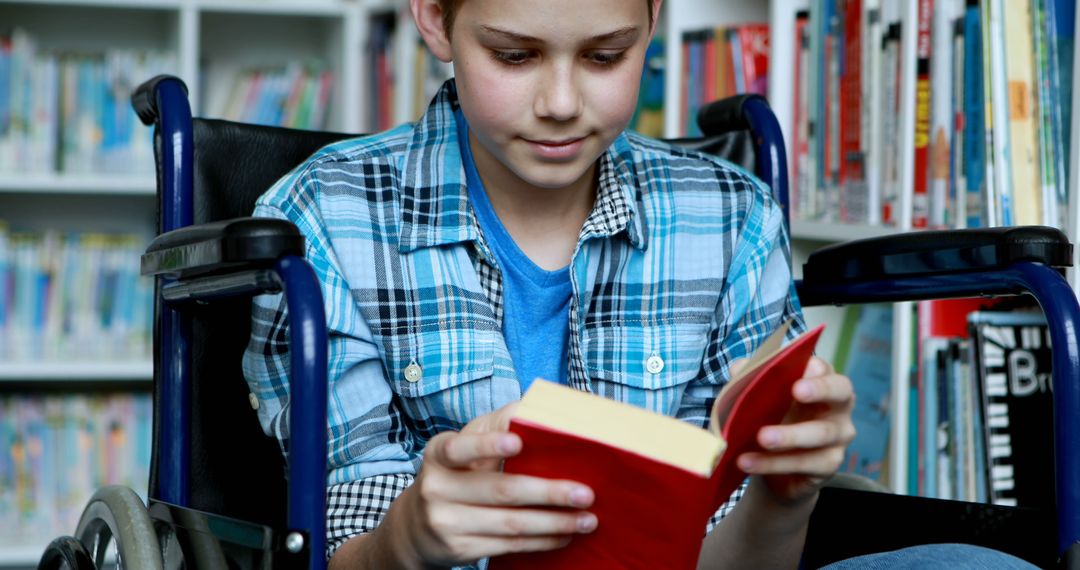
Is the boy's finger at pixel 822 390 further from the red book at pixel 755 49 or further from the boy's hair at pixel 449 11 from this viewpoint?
the red book at pixel 755 49

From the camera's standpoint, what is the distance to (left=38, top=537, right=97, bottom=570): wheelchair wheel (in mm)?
1018

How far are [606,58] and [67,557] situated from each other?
611 millimetres

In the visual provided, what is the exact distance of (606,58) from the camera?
1030mm

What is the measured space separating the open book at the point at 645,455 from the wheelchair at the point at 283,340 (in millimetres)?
184

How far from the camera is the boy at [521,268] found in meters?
0.99

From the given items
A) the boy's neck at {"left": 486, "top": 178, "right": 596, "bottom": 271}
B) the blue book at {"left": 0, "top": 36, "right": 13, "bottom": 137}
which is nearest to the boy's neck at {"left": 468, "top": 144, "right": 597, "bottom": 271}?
the boy's neck at {"left": 486, "top": 178, "right": 596, "bottom": 271}

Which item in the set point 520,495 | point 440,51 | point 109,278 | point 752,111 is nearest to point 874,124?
point 752,111

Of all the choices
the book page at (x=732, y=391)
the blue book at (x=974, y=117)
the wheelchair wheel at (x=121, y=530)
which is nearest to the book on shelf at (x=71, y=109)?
the wheelchair wheel at (x=121, y=530)

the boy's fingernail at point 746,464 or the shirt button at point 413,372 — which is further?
the shirt button at point 413,372

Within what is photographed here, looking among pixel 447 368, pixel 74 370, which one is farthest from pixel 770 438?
pixel 74 370

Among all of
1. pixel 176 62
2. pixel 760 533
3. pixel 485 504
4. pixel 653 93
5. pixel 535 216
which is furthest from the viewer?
pixel 176 62

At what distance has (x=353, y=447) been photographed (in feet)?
3.34

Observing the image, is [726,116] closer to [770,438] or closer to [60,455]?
[770,438]

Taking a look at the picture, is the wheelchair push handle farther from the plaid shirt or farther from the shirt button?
the shirt button
